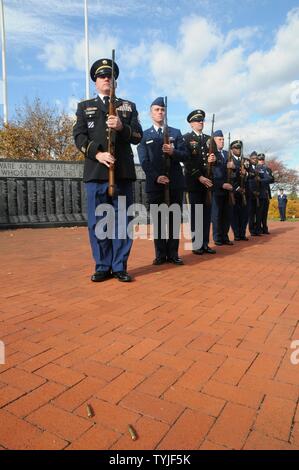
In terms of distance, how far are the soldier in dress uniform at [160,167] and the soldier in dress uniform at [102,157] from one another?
33.4 inches

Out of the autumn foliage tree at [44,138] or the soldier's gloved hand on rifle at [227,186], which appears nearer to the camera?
the soldier's gloved hand on rifle at [227,186]

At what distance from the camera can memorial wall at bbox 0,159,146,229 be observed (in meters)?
10.6

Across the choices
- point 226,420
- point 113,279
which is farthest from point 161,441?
point 113,279

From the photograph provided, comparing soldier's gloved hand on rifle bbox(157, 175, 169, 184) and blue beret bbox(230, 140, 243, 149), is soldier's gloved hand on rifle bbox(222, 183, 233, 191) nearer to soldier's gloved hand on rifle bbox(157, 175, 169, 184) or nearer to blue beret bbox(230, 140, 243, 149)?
blue beret bbox(230, 140, 243, 149)

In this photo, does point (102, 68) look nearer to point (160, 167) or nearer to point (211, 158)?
point (160, 167)

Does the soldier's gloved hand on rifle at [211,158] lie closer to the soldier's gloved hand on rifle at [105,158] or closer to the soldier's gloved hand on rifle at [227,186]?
the soldier's gloved hand on rifle at [227,186]

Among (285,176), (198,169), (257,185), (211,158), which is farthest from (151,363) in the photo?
(285,176)

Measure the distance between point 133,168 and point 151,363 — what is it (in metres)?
2.53

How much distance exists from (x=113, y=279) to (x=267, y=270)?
1.94 meters

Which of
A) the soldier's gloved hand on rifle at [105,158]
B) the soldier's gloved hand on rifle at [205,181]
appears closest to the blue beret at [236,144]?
the soldier's gloved hand on rifle at [205,181]

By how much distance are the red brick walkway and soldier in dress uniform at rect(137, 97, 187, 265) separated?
3.12ft

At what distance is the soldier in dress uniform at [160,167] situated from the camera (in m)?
5.06

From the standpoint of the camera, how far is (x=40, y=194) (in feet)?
36.7
